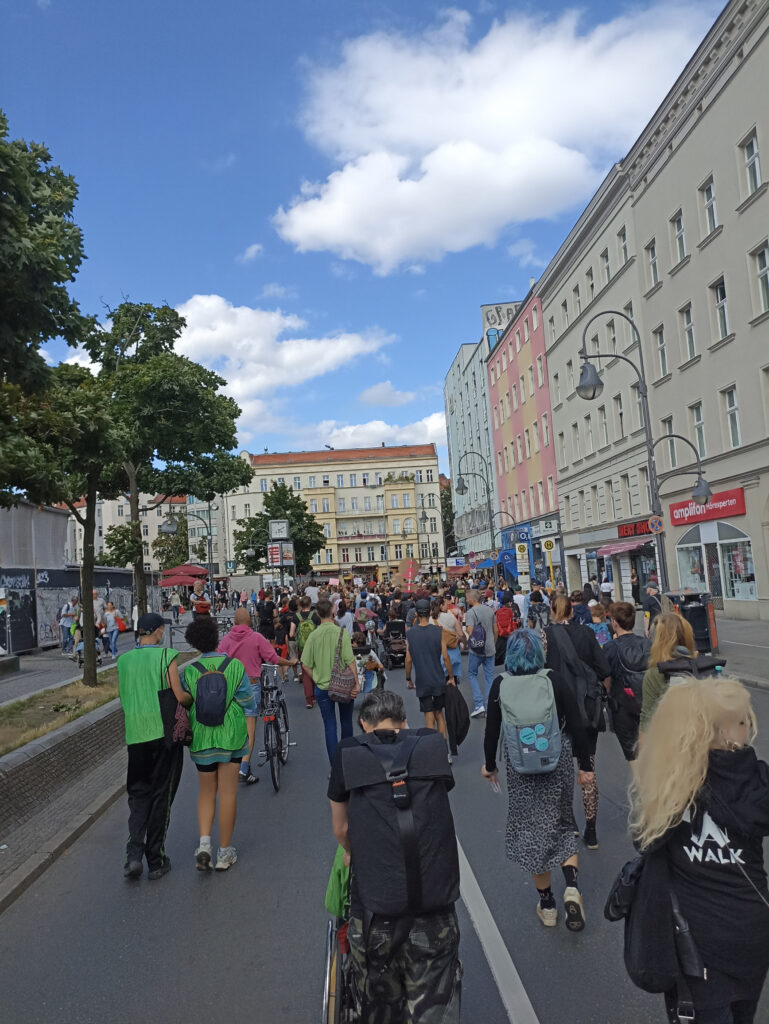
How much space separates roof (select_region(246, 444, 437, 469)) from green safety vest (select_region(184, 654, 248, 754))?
10695 cm

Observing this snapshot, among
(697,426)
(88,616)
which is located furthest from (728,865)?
(697,426)

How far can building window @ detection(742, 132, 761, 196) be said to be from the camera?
24.6 m

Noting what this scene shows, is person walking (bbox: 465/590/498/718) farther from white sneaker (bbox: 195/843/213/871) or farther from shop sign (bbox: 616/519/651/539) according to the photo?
shop sign (bbox: 616/519/651/539)

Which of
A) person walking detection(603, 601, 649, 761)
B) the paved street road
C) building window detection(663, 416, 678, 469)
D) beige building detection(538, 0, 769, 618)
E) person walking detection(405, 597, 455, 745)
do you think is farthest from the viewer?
building window detection(663, 416, 678, 469)

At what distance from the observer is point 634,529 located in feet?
117

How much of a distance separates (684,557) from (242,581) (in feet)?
236

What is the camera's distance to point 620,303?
1419 inches

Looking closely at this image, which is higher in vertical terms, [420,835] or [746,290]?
[746,290]

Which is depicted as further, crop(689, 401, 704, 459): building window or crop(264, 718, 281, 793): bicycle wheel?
crop(689, 401, 704, 459): building window

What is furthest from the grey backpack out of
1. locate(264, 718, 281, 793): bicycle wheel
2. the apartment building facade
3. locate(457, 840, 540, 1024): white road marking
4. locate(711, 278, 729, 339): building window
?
the apartment building facade

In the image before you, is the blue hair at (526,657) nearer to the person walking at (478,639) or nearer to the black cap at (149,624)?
the black cap at (149,624)

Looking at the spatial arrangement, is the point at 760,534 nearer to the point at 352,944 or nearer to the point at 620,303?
the point at 620,303

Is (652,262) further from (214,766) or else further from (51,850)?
(51,850)

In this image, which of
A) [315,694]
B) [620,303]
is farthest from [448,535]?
[315,694]
